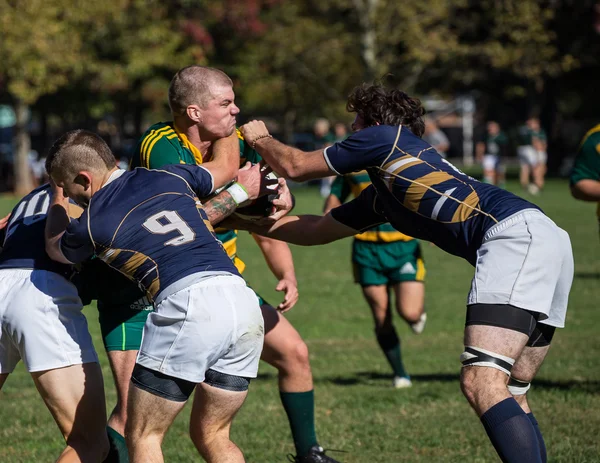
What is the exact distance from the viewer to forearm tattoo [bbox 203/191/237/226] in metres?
4.92

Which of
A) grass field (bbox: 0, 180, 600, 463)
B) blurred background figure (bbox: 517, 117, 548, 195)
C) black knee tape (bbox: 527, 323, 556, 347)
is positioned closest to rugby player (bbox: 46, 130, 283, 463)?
black knee tape (bbox: 527, 323, 556, 347)

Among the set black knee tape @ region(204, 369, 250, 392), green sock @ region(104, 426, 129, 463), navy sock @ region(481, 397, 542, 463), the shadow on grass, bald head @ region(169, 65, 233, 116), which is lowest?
the shadow on grass

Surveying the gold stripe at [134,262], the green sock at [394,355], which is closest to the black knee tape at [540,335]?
the gold stripe at [134,262]

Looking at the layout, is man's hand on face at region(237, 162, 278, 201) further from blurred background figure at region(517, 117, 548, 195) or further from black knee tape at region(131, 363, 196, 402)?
blurred background figure at region(517, 117, 548, 195)

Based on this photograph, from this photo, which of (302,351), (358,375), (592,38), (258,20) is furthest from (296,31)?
(302,351)

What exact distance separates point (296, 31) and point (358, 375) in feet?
102

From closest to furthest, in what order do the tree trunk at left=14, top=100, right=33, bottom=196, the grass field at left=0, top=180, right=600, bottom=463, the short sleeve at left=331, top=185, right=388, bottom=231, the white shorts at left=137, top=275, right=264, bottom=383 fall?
the white shorts at left=137, top=275, right=264, bottom=383
the short sleeve at left=331, top=185, right=388, bottom=231
the grass field at left=0, top=180, right=600, bottom=463
the tree trunk at left=14, top=100, right=33, bottom=196

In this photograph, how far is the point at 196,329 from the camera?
4.08 metres

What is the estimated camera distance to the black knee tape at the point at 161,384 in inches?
162

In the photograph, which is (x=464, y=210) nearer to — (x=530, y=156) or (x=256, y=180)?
(x=256, y=180)

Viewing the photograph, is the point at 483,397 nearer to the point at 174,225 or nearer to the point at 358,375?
the point at 174,225

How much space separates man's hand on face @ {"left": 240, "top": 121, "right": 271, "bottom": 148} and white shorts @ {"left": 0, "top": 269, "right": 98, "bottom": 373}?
119cm

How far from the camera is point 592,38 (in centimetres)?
Result: 3934

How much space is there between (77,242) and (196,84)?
1.21 meters
